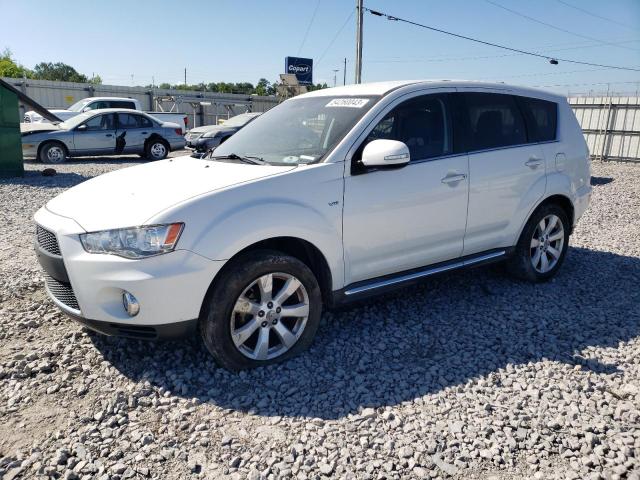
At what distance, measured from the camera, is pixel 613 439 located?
275cm

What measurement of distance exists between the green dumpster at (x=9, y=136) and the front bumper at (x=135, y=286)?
32.0 ft

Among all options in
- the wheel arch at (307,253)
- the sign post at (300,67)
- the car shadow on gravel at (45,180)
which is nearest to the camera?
the wheel arch at (307,253)

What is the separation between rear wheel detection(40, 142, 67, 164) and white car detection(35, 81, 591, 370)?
1186 cm

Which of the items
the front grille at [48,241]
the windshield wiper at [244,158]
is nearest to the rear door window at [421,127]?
the windshield wiper at [244,158]

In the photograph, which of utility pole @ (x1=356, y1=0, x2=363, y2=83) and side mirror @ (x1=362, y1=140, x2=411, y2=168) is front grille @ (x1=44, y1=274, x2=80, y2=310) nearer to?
side mirror @ (x1=362, y1=140, x2=411, y2=168)

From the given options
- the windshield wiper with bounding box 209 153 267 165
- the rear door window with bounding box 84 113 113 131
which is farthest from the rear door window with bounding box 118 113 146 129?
the windshield wiper with bounding box 209 153 267 165

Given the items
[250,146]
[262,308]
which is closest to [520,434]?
[262,308]

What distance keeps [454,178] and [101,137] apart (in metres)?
13.4

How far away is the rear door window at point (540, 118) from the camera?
4871 mm

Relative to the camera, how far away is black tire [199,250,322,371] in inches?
124

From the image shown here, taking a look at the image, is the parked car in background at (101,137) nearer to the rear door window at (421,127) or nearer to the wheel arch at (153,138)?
the wheel arch at (153,138)

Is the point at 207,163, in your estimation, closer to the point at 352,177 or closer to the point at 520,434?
the point at 352,177

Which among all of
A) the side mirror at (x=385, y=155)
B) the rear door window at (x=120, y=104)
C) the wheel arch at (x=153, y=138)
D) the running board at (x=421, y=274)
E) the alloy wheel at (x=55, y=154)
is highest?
the rear door window at (x=120, y=104)

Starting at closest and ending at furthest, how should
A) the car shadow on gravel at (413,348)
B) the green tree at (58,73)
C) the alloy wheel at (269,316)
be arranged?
1. the car shadow on gravel at (413,348)
2. the alloy wheel at (269,316)
3. the green tree at (58,73)
